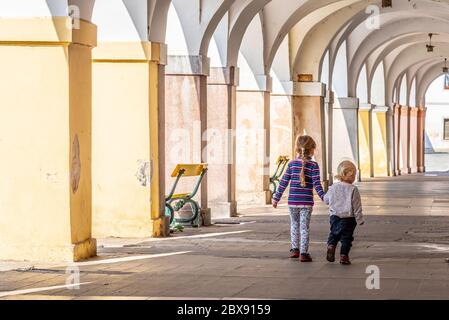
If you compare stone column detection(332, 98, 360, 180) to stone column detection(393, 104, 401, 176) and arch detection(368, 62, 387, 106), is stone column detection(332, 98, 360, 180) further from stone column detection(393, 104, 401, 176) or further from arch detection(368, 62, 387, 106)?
stone column detection(393, 104, 401, 176)

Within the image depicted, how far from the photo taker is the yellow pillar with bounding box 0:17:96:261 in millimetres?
11625

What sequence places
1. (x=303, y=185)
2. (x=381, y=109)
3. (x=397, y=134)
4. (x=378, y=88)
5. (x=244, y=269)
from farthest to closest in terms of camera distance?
(x=397, y=134), (x=378, y=88), (x=381, y=109), (x=303, y=185), (x=244, y=269)

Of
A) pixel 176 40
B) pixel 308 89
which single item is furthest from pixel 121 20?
pixel 308 89

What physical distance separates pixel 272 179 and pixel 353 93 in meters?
10.3

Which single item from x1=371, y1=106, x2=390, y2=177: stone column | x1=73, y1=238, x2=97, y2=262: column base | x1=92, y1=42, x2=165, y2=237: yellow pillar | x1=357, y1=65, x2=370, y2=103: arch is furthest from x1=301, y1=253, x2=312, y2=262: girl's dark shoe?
x1=371, y1=106, x2=390, y2=177: stone column

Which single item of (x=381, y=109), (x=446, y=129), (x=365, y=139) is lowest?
(x=365, y=139)

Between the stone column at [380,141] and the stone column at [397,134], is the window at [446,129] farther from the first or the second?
the stone column at [380,141]

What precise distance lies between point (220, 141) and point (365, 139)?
1876 centimetres

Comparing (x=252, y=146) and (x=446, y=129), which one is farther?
(x=446, y=129)

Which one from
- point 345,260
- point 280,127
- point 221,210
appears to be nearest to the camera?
point 345,260

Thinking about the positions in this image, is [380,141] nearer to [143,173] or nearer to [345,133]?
[345,133]

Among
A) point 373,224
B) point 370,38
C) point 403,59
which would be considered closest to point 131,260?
point 373,224

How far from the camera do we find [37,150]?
11672 mm

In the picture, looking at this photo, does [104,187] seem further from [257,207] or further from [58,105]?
[257,207]
